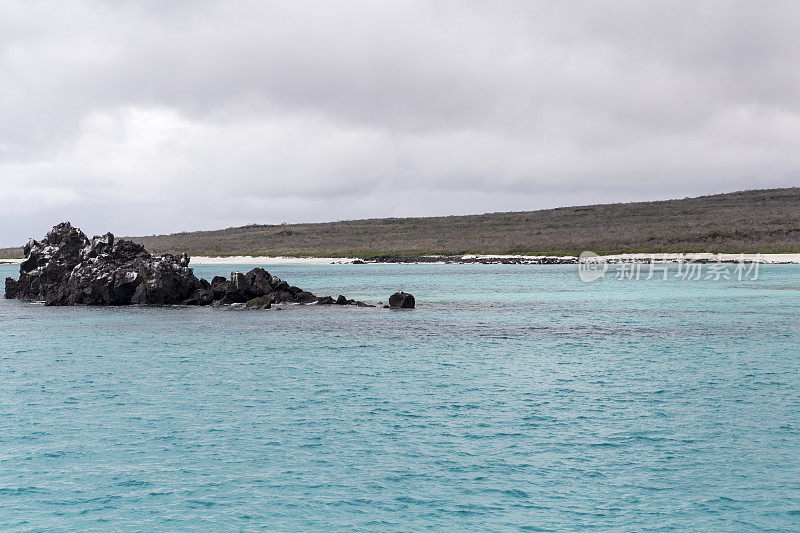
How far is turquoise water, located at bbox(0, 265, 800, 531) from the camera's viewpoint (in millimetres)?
13641

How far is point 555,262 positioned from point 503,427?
360 feet

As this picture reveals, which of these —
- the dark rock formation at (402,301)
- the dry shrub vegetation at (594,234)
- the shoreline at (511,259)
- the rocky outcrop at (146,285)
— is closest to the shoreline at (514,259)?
the shoreline at (511,259)

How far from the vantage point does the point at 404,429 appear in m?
18.9

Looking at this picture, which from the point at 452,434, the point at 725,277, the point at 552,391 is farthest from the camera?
the point at 725,277

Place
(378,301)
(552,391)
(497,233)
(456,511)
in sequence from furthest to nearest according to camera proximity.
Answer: (497,233) < (378,301) < (552,391) < (456,511)

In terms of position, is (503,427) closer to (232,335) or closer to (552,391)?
(552,391)

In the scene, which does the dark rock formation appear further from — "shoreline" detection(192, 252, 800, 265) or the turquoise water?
"shoreline" detection(192, 252, 800, 265)

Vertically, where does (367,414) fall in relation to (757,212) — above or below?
below

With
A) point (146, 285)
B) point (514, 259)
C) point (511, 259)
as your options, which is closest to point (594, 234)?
point (514, 259)

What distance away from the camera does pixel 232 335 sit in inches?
1508

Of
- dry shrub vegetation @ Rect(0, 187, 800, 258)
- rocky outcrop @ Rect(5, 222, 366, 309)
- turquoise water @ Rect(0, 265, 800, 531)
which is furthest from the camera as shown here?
dry shrub vegetation @ Rect(0, 187, 800, 258)

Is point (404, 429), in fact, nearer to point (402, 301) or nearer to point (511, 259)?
point (402, 301)

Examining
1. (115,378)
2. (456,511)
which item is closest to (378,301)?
(115,378)

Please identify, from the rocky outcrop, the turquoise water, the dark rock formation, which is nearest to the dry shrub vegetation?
the rocky outcrop
